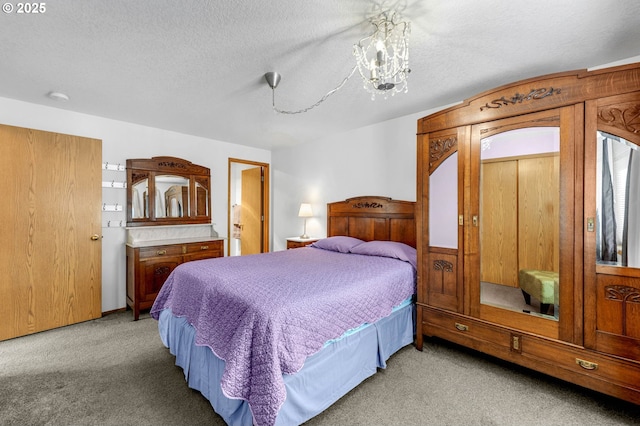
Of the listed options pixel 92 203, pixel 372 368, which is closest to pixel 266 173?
pixel 92 203

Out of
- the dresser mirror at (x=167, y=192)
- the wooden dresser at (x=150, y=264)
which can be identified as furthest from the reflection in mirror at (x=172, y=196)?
the wooden dresser at (x=150, y=264)

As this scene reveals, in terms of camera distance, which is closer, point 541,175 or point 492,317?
point 541,175

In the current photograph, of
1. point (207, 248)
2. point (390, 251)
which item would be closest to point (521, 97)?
point (390, 251)

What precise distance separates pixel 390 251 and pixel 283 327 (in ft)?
5.56

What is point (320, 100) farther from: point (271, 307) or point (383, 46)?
point (271, 307)

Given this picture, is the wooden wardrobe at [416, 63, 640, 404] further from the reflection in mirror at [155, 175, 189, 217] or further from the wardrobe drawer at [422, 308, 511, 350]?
the reflection in mirror at [155, 175, 189, 217]

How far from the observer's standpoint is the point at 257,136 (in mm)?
4336

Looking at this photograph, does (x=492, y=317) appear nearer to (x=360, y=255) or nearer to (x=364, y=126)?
(x=360, y=255)

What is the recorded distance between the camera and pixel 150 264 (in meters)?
3.37

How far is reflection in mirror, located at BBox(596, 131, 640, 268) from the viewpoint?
63.6 inches

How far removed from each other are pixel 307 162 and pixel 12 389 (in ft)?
13.4

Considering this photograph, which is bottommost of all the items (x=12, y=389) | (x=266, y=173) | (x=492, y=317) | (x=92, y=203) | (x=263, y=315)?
(x=12, y=389)

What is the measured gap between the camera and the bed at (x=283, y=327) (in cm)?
141

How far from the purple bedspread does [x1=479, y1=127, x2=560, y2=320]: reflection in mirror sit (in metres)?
0.73
